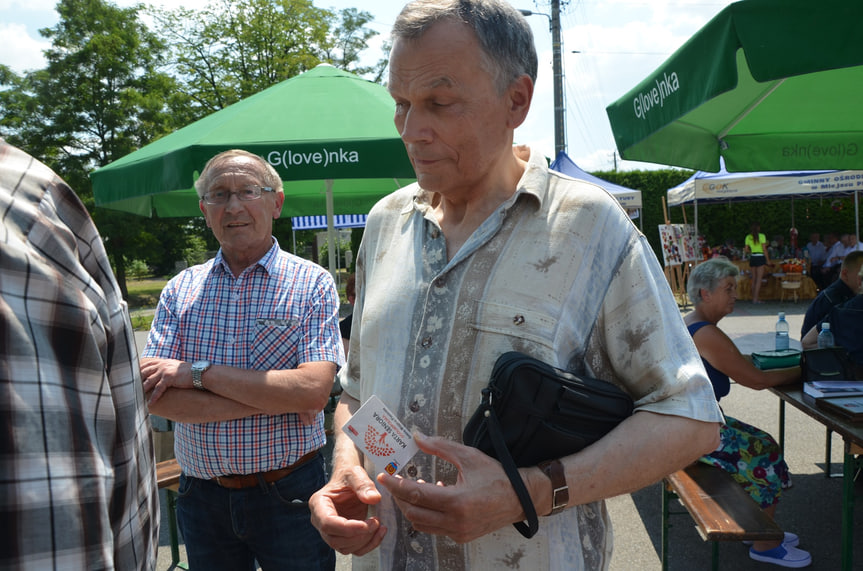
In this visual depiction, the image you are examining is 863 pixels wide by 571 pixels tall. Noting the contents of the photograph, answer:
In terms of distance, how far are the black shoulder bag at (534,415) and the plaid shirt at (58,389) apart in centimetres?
57

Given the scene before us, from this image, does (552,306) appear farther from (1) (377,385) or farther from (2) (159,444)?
(2) (159,444)

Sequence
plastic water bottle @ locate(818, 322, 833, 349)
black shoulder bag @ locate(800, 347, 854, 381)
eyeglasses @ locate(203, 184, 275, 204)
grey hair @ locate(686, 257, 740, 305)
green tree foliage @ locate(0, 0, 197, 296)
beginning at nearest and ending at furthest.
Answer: eyeglasses @ locate(203, 184, 275, 204)
black shoulder bag @ locate(800, 347, 854, 381)
grey hair @ locate(686, 257, 740, 305)
plastic water bottle @ locate(818, 322, 833, 349)
green tree foliage @ locate(0, 0, 197, 296)

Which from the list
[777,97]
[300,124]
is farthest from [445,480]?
[777,97]

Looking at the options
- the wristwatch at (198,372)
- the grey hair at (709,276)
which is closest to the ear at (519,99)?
the wristwatch at (198,372)

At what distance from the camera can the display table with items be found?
15805 mm

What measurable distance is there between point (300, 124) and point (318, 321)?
2091 mm

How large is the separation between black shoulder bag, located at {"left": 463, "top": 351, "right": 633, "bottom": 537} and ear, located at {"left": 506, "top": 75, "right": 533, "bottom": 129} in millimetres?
505

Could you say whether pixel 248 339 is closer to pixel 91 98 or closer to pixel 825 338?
pixel 825 338

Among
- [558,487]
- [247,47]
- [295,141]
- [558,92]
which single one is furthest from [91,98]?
[558,487]

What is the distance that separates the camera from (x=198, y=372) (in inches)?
86.7

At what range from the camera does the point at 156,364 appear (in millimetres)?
2223

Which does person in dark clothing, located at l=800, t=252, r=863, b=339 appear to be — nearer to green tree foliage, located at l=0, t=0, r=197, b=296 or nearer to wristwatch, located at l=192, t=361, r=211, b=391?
wristwatch, located at l=192, t=361, r=211, b=391

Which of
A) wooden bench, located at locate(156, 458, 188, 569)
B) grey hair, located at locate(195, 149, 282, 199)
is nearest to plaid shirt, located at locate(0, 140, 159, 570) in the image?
grey hair, located at locate(195, 149, 282, 199)

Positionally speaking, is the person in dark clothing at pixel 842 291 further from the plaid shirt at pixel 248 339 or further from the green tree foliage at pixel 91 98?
the green tree foliage at pixel 91 98
